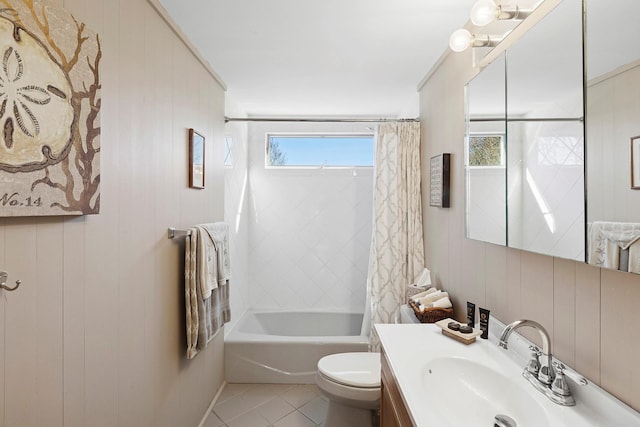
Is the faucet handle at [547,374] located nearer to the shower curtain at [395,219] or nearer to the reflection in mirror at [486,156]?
the reflection in mirror at [486,156]

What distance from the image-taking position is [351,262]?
361cm

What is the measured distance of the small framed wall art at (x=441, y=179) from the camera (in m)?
1.98

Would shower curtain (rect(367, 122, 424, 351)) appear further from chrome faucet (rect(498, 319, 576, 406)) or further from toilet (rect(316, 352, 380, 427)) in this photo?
chrome faucet (rect(498, 319, 576, 406))

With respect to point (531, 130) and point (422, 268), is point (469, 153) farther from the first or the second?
point (422, 268)

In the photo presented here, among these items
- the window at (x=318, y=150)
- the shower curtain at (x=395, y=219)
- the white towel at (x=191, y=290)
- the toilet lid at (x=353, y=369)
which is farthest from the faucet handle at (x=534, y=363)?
the window at (x=318, y=150)

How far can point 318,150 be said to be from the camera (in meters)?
3.65

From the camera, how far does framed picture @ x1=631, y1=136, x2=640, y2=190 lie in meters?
0.79

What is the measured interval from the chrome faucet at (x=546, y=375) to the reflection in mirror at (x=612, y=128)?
0.29 meters

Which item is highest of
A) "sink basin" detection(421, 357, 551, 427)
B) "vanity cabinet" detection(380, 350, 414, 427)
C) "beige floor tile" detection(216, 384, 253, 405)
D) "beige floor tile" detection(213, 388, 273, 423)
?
"sink basin" detection(421, 357, 551, 427)

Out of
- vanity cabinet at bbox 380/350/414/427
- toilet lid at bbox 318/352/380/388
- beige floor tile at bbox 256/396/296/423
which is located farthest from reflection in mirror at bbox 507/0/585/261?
beige floor tile at bbox 256/396/296/423

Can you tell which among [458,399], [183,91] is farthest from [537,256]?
[183,91]

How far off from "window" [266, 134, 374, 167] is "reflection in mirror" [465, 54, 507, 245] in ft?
6.43

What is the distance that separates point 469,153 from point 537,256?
655 mm

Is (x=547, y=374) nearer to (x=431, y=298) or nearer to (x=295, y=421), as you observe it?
(x=431, y=298)
